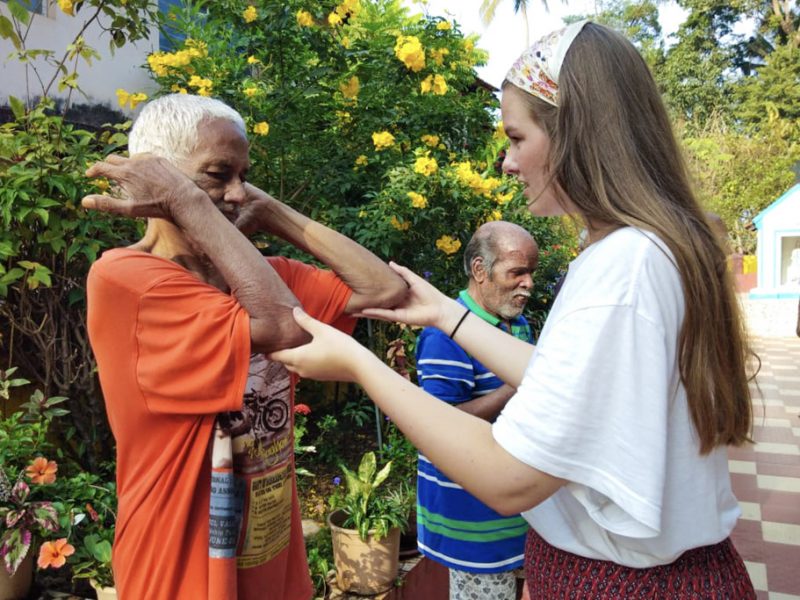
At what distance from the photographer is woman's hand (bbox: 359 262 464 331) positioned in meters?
1.76

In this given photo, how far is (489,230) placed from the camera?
2883mm

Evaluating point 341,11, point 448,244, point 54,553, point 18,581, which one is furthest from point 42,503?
point 341,11

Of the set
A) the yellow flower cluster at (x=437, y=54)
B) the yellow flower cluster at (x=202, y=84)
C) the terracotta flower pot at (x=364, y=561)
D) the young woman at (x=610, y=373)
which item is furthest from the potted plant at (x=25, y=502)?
the yellow flower cluster at (x=437, y=54)

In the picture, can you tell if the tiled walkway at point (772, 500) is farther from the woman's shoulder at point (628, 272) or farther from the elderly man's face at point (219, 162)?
the elderly man's face at point (219, 162)

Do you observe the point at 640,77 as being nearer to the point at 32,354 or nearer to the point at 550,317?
the point at 550,317

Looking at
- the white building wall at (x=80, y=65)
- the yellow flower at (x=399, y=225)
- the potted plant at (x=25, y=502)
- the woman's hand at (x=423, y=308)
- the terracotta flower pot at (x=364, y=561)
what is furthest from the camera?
the white building wall at (x=80, y=65)

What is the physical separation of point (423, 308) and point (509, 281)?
1.06 metres

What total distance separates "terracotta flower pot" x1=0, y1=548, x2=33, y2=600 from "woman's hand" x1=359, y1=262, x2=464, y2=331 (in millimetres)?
2065

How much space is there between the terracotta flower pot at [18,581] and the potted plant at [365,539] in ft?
4.27

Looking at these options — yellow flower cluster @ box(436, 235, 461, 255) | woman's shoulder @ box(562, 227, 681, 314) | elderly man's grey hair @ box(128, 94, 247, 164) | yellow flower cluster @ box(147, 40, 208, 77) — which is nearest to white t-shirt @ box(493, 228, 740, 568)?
woman's shoulder @ box(562, 227, 681, 314)

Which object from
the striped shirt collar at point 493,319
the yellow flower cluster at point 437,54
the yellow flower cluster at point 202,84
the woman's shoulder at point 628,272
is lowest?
the striped shirt collar at point 493,319

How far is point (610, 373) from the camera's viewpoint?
101 centimetres

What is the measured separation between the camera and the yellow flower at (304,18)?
3.67m

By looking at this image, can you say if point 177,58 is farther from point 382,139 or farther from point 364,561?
point 364,561
